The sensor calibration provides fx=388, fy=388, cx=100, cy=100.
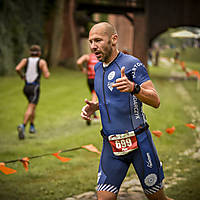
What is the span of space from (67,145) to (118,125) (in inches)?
189

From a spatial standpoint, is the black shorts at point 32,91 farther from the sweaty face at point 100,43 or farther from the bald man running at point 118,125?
the sweaty face at point 100,43

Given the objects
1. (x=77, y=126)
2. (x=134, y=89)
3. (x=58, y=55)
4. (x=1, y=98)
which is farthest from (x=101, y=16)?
(x=134, y=89)

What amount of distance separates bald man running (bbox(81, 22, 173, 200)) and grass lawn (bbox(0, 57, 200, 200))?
1865mm

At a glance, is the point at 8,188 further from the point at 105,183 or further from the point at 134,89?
the point at 134,89

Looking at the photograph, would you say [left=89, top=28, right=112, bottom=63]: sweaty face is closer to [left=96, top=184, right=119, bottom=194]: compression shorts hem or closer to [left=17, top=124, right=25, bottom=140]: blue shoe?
[left=96, top=184, right=119, bottom=194]: compression shorts hem

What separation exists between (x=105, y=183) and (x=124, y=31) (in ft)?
115

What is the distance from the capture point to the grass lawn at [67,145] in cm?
563

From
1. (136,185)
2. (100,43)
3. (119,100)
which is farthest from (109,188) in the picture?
(136,185)

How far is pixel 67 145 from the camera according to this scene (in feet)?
26.8

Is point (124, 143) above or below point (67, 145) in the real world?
above


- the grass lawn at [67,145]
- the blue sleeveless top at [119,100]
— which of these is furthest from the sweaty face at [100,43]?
the grass lawn at [67,145]

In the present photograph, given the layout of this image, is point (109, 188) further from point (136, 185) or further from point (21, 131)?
point (21, 131)

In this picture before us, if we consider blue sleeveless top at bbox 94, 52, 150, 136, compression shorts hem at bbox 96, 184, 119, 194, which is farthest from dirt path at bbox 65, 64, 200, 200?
blue sleeveless top at bbox 94, 52, 150, 136

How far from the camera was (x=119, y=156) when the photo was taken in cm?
355
